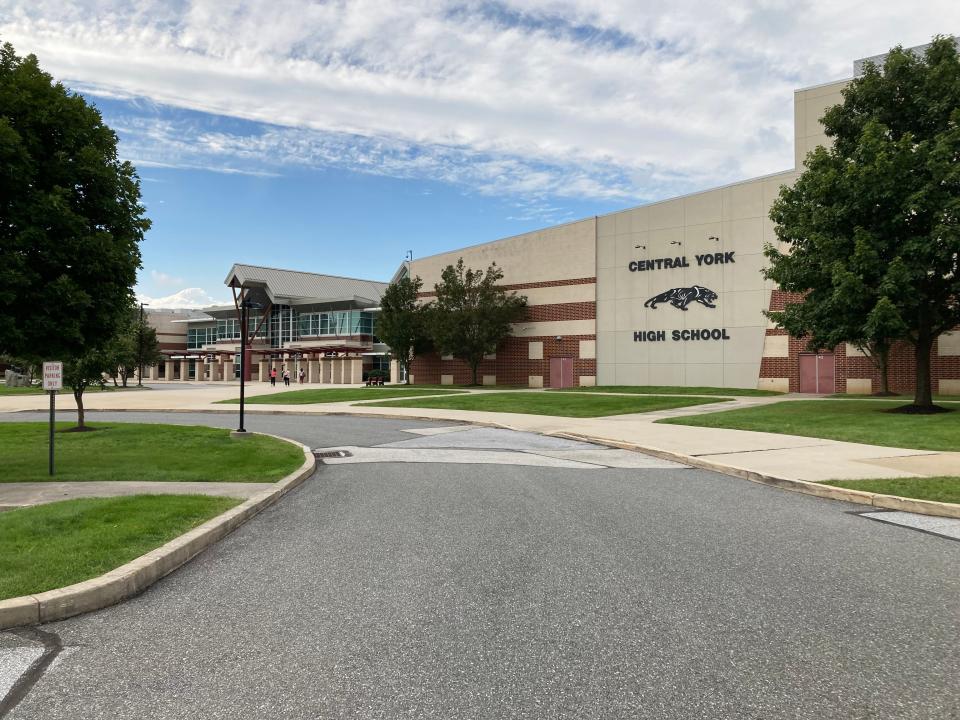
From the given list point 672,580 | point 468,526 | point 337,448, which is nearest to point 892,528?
point 672,580

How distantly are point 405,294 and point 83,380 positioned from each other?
2978cm

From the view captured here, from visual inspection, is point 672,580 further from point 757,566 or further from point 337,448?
point 337,448

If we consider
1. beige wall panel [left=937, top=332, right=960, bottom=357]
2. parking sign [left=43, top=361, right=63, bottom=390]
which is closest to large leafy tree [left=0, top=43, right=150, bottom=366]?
parking sign [left=43, top=361, right=63, bottom=390]

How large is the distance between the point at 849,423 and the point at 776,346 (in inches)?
746

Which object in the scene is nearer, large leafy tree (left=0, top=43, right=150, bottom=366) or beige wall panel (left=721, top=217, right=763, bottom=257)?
large leafy tree (left=0, top=43, right=150, bottom=366)

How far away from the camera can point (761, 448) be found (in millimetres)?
14086

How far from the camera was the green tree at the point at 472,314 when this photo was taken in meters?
43.8

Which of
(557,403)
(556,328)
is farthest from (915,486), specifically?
(556,328)

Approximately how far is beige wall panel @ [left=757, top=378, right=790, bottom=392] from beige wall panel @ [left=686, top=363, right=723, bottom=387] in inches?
80.5

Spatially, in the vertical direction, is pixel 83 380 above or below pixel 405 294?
below

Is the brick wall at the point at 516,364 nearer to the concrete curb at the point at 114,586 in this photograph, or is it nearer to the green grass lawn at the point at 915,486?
the green grass lawn at the point at 915,486

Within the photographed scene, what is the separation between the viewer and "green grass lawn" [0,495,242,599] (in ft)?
17.0

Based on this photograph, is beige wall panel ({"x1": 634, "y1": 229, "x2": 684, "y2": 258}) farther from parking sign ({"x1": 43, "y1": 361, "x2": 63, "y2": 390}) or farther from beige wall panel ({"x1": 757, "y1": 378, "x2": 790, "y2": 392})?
parking sign ({"x1": 43, "y1": 361, "x2": 63, "y2": 390})

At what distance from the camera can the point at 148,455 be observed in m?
13.3
